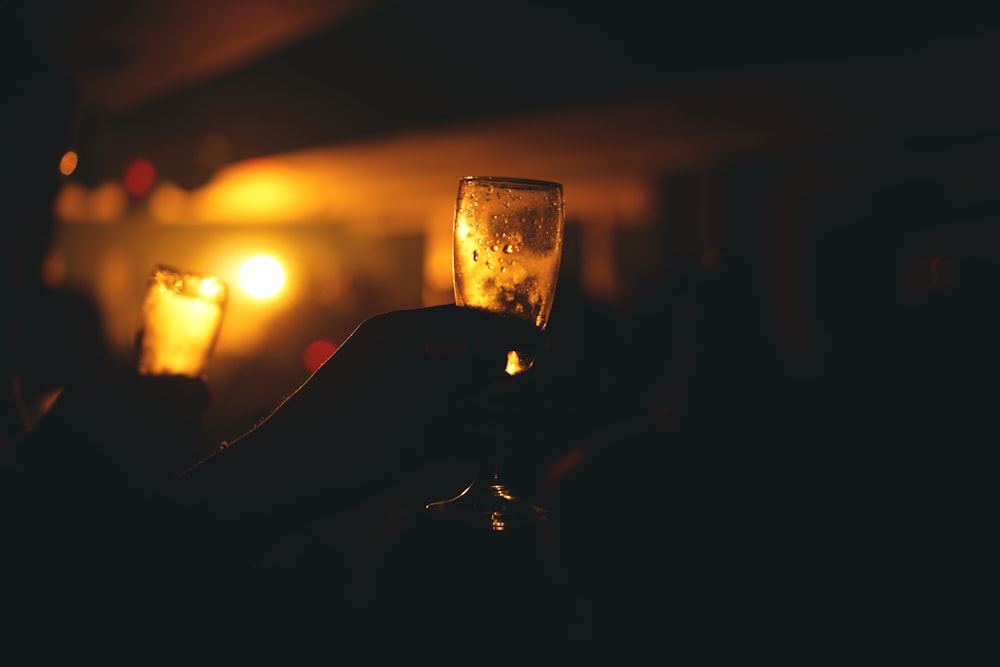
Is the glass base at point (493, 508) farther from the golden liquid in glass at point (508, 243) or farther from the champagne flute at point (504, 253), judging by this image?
the golden liquid in glass at point (508, 243)

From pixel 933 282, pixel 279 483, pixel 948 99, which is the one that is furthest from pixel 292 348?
pixel 933 282

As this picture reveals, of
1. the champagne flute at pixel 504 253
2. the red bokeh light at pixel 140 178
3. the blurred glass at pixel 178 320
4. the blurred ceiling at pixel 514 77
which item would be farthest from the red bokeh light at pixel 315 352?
the red bokeh light at pixel 140 178

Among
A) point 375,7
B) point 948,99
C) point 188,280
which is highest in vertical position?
point 375,7

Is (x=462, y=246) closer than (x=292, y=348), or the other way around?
(x=462, y=246)

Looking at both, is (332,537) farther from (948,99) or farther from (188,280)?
(948,99)

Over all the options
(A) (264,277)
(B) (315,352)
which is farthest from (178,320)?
(A) (264,277)

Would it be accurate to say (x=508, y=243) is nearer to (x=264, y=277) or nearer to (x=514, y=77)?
(x=264, y=277)

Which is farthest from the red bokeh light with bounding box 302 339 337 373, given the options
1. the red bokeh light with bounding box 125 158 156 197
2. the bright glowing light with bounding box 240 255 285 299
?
the red bokeh light with bounding box 125 158 156 197
